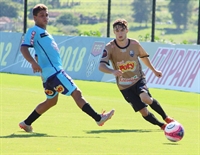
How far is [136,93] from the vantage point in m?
12.6

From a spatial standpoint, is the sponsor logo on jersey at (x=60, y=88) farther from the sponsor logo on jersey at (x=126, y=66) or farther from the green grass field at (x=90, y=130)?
the sponsor logo on jersey at (x=126, y=66)

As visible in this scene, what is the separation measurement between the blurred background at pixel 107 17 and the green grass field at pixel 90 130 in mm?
10797

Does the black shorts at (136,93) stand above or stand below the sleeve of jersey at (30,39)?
below

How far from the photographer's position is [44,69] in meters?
11.7

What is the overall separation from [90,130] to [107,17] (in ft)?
60.4

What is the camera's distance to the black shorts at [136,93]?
1245 cm

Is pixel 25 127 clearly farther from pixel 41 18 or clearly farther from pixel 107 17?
pixel 107 17

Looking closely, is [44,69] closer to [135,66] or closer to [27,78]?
[135,66]

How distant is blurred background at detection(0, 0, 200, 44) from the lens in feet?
100

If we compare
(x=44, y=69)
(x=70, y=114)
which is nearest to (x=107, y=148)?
(x=44, y=69)

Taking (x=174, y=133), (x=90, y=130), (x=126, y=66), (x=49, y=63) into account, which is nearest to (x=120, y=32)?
(x=126, y=66)

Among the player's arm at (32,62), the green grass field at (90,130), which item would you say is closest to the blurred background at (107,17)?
the green grass field at (90,130)

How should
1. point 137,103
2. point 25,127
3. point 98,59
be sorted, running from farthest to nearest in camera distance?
point 98,59 → point 137,103 → point 25,127

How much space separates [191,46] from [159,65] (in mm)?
1212
